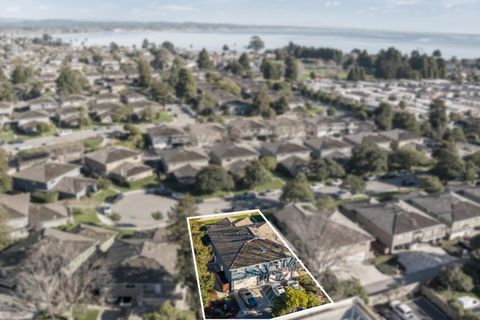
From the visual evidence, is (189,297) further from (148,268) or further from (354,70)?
(354,70)

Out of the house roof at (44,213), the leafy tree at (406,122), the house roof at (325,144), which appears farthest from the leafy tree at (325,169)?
the house roof at (44,213)

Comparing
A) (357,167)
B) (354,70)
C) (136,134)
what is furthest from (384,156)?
(354,70)

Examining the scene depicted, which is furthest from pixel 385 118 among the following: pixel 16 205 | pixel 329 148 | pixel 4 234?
pixel 4 234

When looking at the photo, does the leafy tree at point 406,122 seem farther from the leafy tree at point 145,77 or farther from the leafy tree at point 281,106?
the leafy tree at point 145,77

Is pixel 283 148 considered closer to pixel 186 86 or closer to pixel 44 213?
pixel 44 213

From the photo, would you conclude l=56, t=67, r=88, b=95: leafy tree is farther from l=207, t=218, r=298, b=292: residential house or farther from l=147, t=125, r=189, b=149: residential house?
l=207, t=218, r=298, b=292: residential house
